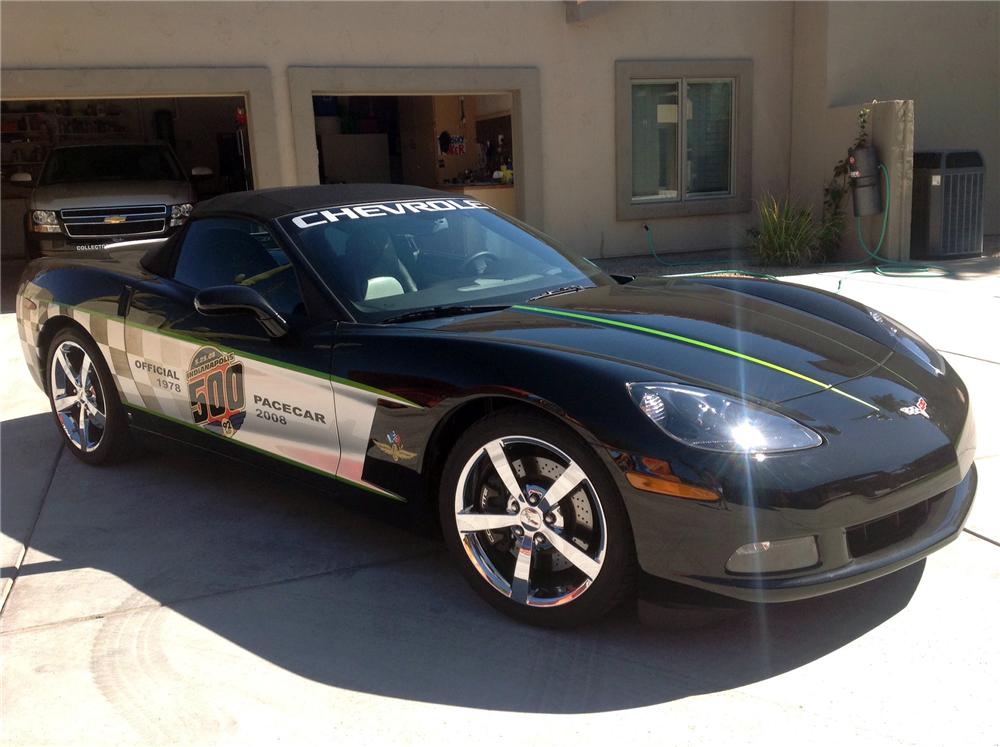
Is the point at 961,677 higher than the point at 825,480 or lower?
lower

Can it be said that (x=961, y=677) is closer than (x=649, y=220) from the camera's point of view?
Yes

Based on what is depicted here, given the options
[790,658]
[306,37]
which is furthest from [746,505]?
[306,37]

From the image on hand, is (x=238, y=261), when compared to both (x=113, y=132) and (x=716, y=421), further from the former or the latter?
(x=113, y=132)

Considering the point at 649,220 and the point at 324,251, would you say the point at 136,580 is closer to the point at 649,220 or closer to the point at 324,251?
the point at 324,251

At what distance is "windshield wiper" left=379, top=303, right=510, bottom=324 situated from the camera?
3465mm

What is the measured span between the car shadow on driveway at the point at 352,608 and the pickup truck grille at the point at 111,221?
6.34 m

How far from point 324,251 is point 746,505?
1.99 metres

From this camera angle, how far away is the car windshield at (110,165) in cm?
1092

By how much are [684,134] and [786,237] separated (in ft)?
7.14

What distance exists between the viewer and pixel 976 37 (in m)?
12.7

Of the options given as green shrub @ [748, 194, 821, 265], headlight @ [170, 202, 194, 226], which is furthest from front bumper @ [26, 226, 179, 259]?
green shrub @ [748, 194, 821, 265]

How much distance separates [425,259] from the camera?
3859 millimetres

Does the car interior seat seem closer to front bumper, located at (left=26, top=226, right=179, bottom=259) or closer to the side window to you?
the side window

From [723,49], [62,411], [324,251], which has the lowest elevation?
[62,411]
